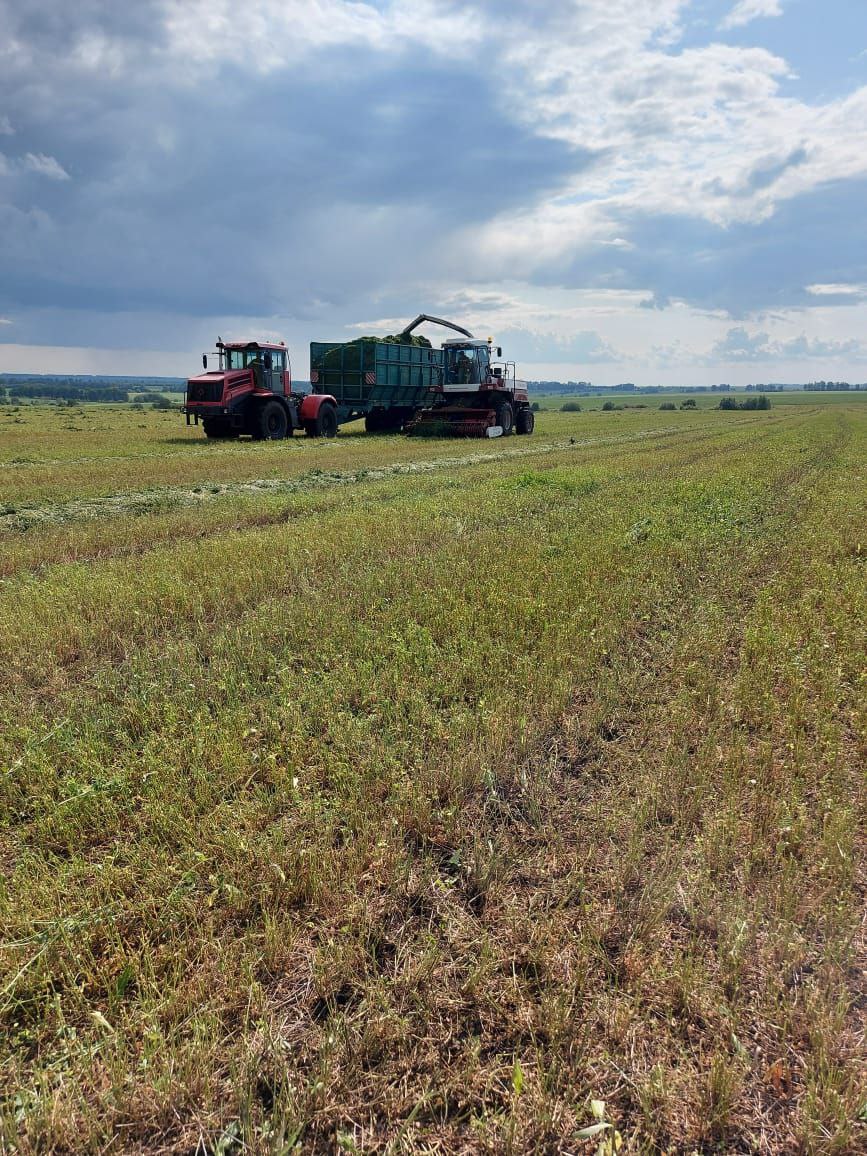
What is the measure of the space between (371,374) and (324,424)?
289cm

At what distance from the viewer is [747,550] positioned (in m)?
8.41

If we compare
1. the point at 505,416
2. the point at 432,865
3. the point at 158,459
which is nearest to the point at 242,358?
the point at 158,459

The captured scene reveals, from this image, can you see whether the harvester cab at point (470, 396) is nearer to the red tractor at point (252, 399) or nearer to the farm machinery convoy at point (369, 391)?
the farm machinery convoy at point (369, 391)

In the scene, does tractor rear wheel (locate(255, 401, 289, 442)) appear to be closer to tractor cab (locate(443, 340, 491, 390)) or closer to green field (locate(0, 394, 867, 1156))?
tractor cab (locate(443, 340, 491, 390))

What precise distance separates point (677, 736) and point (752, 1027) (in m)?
1.87

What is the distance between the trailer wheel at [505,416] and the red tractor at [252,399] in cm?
767

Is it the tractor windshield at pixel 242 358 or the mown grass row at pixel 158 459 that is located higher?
the tractor windshield at pixel 242 358

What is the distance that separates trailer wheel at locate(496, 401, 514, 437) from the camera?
29141mm

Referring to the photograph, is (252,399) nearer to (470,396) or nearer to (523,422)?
(470,396)

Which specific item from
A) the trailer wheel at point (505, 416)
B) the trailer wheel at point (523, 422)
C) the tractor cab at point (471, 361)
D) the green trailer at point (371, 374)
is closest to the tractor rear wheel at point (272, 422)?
the green trailer at point (371, 374)

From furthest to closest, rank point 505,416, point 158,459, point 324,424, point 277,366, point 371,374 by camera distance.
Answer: point 505,416 → point 371,374 → point 324,424 → point 277,366 → point 158,459

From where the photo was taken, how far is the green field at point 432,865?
6.44 ft

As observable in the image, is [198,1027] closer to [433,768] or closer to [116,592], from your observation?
[433,768]

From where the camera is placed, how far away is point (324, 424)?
26047mm
